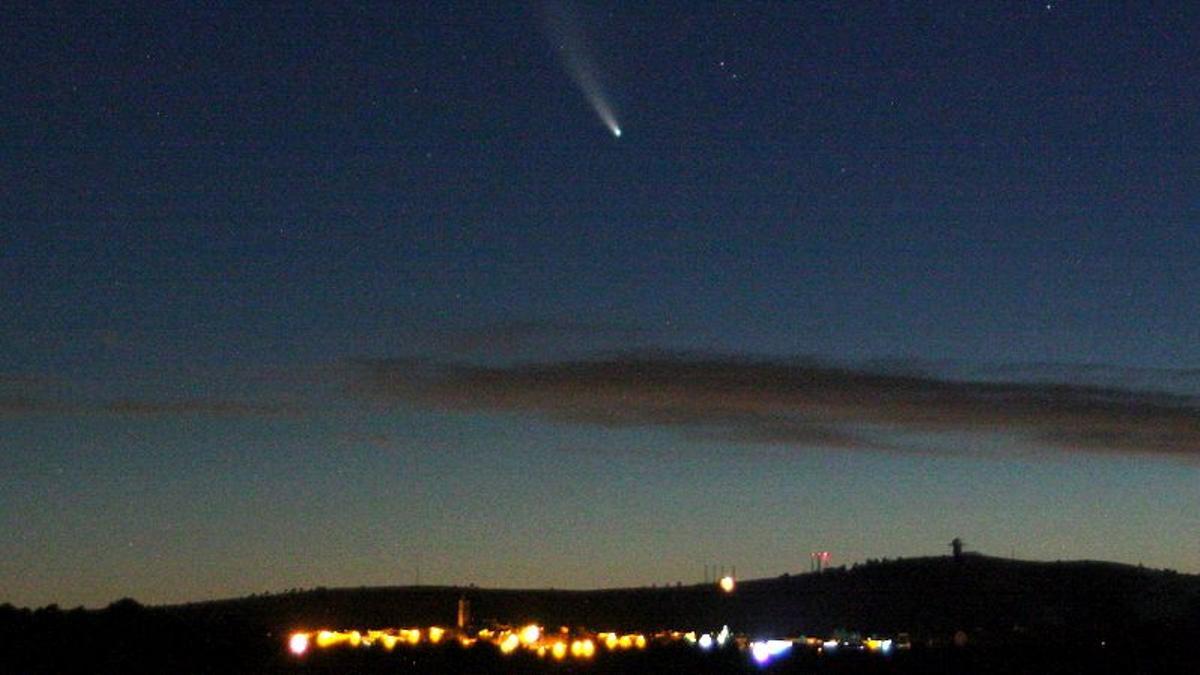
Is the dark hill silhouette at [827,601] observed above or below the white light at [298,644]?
above

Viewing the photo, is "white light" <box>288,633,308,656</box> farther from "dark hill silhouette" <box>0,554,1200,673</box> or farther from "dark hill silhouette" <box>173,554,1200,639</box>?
"dark hill silhouette" <box>173,554,1200,639</box>

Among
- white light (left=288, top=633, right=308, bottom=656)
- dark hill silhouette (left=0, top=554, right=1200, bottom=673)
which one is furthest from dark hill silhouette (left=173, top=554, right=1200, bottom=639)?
white light (left=288, top=633, right=308, bottom=656)

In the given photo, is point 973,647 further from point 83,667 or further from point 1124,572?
point 1124,572

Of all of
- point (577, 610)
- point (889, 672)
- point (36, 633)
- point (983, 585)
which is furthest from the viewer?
point (577, 610)

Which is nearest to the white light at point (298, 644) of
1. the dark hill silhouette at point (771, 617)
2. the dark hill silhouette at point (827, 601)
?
the dark hill silhouette at point (771, 617)

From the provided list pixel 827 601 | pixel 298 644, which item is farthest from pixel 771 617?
pixel 298 644

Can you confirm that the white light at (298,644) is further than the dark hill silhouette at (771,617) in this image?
Yes

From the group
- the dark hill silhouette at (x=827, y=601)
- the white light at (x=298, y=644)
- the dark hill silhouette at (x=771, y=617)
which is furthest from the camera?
the dark hill silhouette at (x=827, y=601)

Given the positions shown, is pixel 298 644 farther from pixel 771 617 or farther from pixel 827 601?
pixel 827 601

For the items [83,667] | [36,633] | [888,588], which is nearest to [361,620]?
[888,588]

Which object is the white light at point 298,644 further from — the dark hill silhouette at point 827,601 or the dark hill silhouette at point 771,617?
the dark hill silhouette at point 827,601

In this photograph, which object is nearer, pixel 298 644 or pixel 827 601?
pixel 298 644
